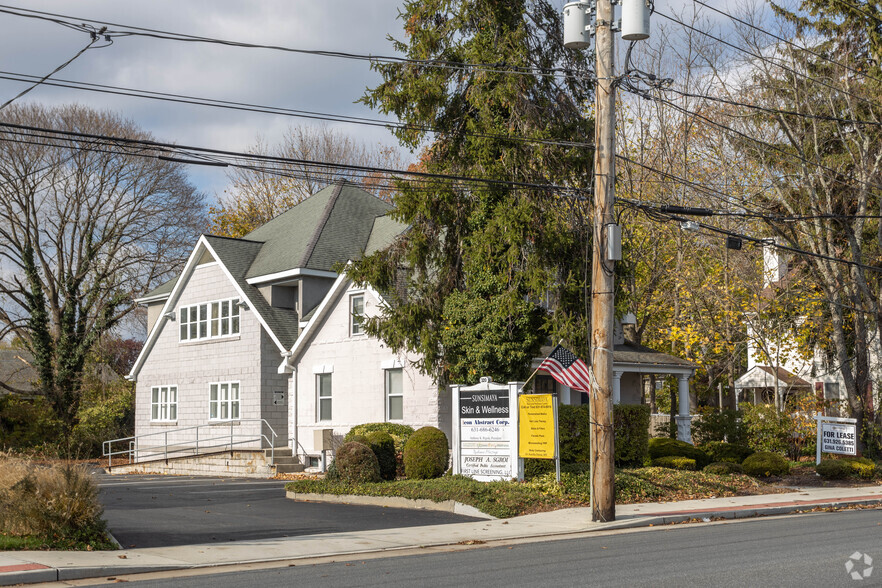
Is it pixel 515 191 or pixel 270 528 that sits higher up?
pixel 515 191

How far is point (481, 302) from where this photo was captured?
2244 centimetres

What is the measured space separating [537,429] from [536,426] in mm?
70

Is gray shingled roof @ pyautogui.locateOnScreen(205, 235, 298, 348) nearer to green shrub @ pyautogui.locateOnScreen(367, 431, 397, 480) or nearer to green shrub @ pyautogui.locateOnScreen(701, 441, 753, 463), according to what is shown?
green shrub @ pyautogui.locateOnScreen(367, 431, 397, 480)

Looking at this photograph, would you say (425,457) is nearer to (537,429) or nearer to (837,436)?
(537,429)

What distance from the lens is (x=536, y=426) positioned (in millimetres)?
19672

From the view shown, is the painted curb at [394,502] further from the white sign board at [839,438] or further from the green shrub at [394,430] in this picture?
the white sign board at [839,438]

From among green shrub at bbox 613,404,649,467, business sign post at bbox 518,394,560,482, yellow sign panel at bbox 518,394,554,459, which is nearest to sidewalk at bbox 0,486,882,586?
business sign post at bbox 518,394,560,482

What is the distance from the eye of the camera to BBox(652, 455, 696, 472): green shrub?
23984mm

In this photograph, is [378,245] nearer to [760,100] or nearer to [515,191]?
[515,191]

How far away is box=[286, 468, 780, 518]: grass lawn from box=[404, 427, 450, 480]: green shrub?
121 cm

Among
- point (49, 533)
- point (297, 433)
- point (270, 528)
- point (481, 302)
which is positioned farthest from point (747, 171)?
point (49, 533)

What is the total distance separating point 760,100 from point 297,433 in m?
18.7

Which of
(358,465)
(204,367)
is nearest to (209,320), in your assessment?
(204,367)

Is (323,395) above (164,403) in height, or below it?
above
